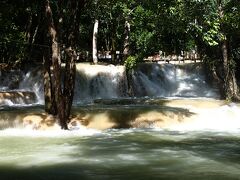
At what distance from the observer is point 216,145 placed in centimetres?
1171

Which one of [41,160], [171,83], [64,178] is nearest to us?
[64,178]

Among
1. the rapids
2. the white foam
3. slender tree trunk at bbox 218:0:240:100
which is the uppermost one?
slender tree trunk at bbox 218:0:240:100

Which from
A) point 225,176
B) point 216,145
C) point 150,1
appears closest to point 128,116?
point 150,1

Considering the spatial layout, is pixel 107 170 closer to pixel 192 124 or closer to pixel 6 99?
pixel 192 124

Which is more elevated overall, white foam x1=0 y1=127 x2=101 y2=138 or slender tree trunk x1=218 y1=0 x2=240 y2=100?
slender tree trunk x1=218 y1=0 x2=240 y2=100

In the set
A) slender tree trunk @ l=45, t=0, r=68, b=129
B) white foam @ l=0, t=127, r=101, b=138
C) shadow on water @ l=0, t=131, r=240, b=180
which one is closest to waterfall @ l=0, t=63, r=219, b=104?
white foam @ l=0, t=127, r=101, b=138

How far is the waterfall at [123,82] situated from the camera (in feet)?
78.5

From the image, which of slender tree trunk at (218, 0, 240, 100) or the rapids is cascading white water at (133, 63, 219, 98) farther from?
slender tree trunk at (218, 0, 240, 100)

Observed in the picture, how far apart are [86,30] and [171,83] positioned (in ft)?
37.1

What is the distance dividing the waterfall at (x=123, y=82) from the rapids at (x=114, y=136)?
51 millimetres

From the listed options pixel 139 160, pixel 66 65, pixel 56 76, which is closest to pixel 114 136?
pixel 56 76

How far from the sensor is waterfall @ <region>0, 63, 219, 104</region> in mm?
23938

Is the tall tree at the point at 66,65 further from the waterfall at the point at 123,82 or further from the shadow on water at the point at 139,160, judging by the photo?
the waterfall at the point at 123,82

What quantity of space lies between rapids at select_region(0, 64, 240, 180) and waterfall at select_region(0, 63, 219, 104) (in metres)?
0.05
